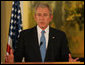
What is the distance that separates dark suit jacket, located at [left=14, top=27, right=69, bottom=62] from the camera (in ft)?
12.9

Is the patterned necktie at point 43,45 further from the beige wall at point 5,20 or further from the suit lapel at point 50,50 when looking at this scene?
the beige wall at point 5,20

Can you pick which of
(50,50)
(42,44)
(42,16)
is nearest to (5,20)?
(42,16)

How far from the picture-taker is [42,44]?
421 centimetres

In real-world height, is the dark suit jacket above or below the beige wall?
below

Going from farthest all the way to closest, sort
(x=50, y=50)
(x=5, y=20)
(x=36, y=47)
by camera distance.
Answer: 1. (x=5, y=20)
2. (x=50, y=50)
3. (x=36, y=47)

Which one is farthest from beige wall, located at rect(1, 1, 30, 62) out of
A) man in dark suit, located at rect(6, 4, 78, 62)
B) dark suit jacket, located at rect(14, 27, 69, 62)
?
dark suit jacket, located at rect(14, 27, 69, 62)

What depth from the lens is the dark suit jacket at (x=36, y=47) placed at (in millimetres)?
3939

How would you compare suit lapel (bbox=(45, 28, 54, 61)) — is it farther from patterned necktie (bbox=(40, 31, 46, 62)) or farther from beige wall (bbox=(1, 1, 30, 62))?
beige wall (bbox=(1, 1, 30, 62))

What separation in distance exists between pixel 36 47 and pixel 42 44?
0.67 ft

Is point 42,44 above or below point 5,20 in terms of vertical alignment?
below

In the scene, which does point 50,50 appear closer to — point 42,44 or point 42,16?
point 42,44

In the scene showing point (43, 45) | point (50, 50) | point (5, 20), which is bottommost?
point (50, 50)

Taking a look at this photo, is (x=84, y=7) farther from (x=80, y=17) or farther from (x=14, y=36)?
(x=14, y=36)

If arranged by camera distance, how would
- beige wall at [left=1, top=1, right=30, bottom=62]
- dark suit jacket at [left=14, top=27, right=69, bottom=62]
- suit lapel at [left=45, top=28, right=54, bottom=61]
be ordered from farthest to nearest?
beige wall at [left=1, top=1, right=30, bottom=62] → suit lapel at [left=45, top=28, right=54, bottom=61] → dark suit jacket at [left=14, top=27, right=69, bottom=62]
